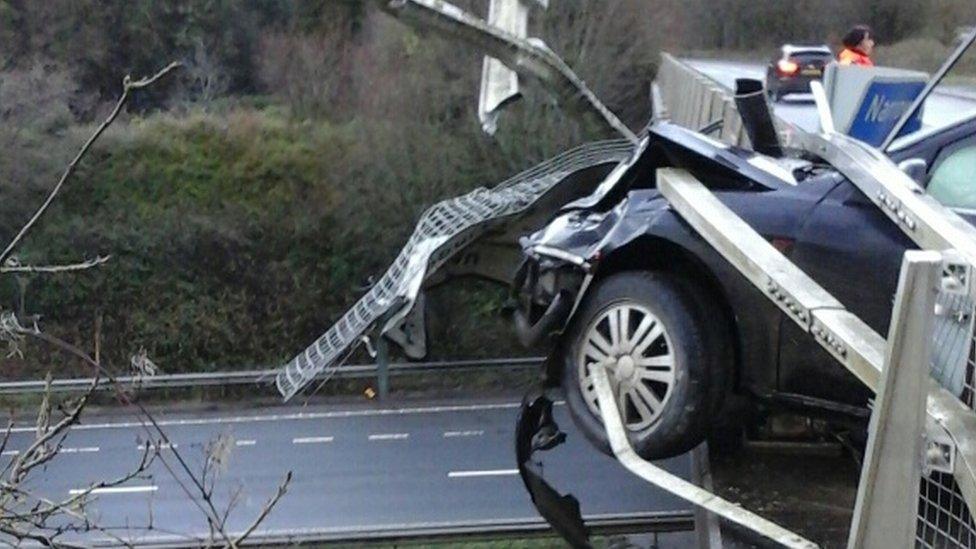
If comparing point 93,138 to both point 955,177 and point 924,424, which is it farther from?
point 955,177

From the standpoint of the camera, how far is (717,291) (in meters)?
6.19

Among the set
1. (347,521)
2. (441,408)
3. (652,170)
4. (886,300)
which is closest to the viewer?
(886,300)

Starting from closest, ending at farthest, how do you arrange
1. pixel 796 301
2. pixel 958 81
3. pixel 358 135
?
pixel 796 301
pixel 958 81
pixel 358 135

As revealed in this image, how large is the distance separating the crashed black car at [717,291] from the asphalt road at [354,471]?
5.32 m

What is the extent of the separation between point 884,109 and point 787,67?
1367 cm

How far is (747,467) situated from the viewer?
7027 mm

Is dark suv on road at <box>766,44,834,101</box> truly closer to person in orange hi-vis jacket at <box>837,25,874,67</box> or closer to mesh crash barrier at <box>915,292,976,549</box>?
person in orange hi-vis jacket at <box>837,25,874,67</box>

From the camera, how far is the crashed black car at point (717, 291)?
226 inches

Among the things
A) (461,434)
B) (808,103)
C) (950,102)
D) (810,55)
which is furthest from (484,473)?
(810,55)

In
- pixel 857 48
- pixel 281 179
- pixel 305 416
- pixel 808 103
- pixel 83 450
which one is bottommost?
pixel 305 416

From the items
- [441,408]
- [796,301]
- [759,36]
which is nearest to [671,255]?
[796,301]

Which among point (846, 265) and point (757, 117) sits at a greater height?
point (757, 117)

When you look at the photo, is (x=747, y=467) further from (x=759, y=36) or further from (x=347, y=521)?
(x=759, y=36)

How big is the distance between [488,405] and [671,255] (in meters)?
15.4
